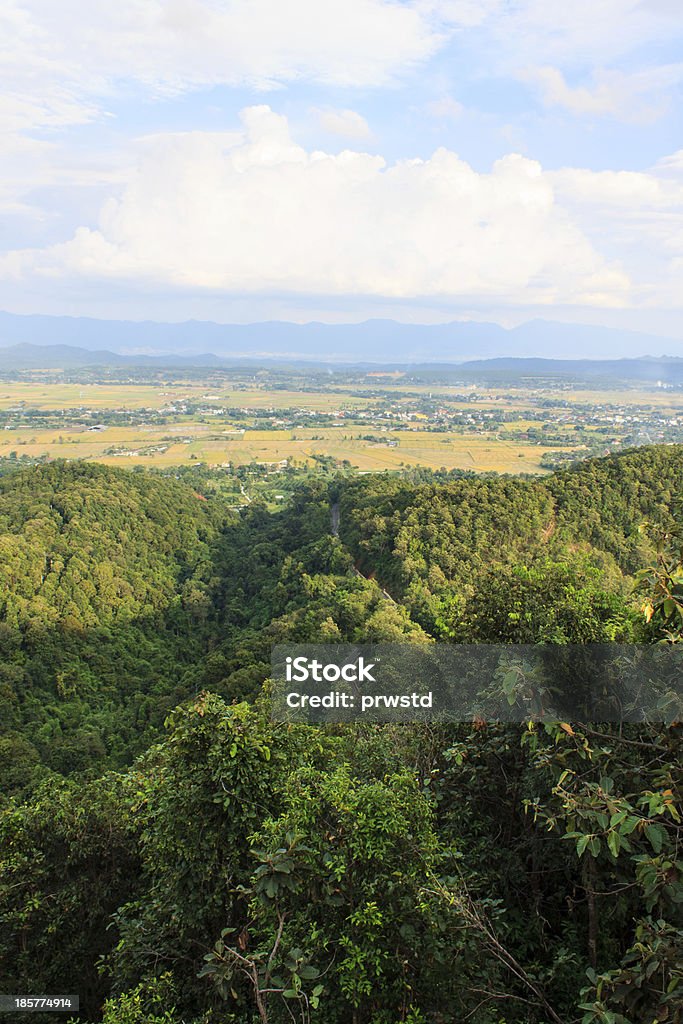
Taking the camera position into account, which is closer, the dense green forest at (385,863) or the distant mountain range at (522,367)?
the dense green forest at (385,863)

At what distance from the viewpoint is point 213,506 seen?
40.2 metres

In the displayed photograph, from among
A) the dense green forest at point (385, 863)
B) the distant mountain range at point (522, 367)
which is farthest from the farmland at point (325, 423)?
the dense green forest at point (385, 863)

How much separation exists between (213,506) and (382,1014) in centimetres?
3791

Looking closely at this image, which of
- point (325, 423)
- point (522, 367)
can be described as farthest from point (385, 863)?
point (522, 367)

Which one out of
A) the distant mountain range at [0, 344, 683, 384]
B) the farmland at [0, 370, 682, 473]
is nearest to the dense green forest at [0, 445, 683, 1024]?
the farmland at [0, 370, 682, 473]

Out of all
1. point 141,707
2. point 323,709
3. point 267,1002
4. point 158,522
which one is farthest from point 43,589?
point 267,1002

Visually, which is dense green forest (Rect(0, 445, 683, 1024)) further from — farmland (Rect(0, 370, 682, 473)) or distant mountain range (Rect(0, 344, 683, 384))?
distant mountain range (Rect(0, 344, 683, 384))

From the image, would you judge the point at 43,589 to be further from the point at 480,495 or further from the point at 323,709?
the point at 323,709

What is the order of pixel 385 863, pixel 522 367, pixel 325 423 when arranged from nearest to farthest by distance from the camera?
pixel 385 863 → pixel 325 423 → pixel 522 367

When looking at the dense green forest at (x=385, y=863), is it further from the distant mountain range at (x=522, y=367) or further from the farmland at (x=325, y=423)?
the distant mountain range at (x=522, y=367)

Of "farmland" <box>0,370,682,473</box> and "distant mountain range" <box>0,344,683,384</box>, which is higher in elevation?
"distant mountain range" <box>0,344,683,384</box>

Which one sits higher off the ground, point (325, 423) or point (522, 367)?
point (522, 367)

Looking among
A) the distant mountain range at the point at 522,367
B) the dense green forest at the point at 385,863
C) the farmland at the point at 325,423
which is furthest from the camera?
the distant mountain range at the point at 522,367

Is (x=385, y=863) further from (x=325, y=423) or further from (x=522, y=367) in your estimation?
(x=522, y=367)
